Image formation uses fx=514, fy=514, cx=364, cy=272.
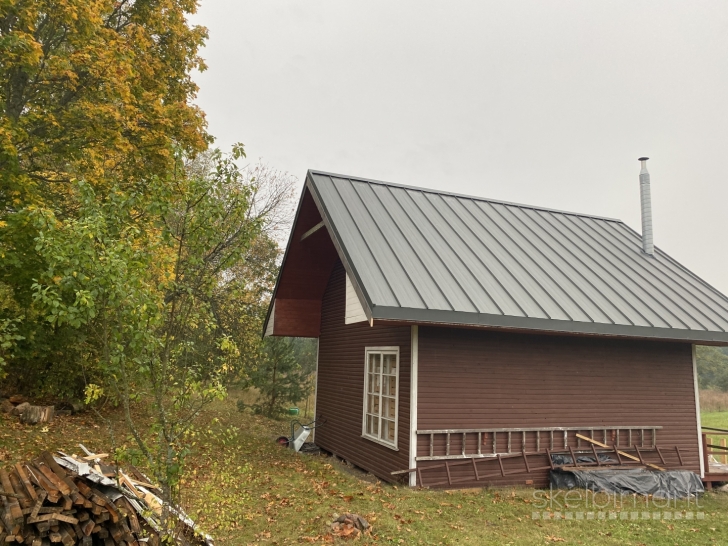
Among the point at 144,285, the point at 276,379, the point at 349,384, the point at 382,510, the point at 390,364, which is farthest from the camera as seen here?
the point at 276,379

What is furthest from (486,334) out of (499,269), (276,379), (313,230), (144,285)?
(276,379)

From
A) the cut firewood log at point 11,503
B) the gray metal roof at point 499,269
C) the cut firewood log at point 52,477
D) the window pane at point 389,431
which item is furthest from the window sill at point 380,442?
the cut firewood log at point 11,503

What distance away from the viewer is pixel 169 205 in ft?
14.5

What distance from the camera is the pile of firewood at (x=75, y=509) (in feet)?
15.2

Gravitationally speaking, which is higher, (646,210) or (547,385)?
(646,210)

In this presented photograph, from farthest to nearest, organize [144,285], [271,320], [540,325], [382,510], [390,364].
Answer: [271,320] → [390,364] → [540,325] → [382,510] → [144,285]

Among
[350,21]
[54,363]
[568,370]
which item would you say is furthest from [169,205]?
[350,21]

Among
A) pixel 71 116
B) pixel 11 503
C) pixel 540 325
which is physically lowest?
pixel 11 503

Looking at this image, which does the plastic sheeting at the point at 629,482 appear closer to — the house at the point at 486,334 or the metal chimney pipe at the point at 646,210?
the house at the point at 486,334

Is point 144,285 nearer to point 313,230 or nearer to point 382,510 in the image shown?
point 382,510

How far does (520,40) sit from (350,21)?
7.87 meters

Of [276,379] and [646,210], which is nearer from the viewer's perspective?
[646,210]

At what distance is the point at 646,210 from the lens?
13.3 m

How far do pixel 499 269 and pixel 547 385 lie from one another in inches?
90.2
